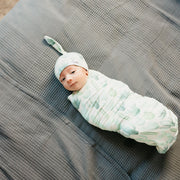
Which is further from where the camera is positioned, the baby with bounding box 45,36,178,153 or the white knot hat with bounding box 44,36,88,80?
the white knot hat with bounding box 44,36,88,80

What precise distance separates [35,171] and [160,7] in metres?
0.98

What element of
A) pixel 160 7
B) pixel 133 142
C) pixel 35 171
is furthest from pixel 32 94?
pixel 160 7

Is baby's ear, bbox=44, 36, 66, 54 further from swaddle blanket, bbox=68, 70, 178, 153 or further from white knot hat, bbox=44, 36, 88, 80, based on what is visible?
swaddle blanket, bbox=68, 70, 178, 153

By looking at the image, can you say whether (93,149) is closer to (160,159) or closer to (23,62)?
(160,159)

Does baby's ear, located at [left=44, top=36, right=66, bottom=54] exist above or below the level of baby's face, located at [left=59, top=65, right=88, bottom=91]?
→ above

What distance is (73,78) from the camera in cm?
88

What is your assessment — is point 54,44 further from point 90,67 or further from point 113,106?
point 113,106

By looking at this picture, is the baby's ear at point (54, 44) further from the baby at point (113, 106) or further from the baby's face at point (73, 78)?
the baby's face at point (73, 78)

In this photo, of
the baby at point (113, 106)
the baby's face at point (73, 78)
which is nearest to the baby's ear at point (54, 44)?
the baby at point (113, 106)

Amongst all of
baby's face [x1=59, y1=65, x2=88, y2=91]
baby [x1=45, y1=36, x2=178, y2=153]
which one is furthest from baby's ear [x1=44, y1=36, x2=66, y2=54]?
baby's face [x1=59, y1=65, x2=88, y2=91]

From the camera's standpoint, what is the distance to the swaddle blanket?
0.77 meters

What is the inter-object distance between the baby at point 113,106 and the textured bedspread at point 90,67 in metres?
0.06

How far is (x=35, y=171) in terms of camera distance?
84cm

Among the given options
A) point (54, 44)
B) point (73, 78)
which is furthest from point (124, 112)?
point (54, 44)
